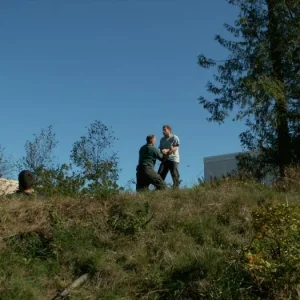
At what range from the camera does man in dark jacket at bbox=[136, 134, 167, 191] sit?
10.2 metres

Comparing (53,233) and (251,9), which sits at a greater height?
(251,9)

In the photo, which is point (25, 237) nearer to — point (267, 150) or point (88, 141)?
point (267, 150)

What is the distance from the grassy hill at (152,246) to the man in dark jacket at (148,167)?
7.73 feet

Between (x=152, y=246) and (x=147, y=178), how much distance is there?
13.2ft

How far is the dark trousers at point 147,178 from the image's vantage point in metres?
10.2

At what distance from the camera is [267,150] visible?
723 inches

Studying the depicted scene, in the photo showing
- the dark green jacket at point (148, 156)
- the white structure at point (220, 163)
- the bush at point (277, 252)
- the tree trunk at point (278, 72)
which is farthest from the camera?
the white structure at point (220, 163)

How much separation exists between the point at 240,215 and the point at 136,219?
4.71 feet

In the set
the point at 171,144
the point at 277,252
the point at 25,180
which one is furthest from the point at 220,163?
the point at 277,252

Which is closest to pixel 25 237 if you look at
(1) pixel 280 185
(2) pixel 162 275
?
(2) pixel 162 275

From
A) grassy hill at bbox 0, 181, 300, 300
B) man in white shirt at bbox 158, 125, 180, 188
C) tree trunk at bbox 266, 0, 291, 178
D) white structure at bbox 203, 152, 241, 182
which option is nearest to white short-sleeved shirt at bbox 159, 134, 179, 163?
man in white shirt at bbox 158, 125, 180, 188

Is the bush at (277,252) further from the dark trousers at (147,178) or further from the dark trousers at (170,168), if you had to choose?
the dark trousers at (170,168)

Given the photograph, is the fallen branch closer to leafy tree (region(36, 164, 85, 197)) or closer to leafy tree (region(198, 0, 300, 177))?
leafy tree (region(36, 164, 85, 197))

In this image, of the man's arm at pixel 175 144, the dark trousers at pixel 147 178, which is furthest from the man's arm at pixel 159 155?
the man's arm at pixel 175 144
